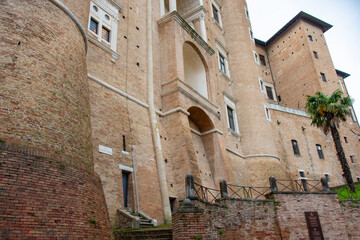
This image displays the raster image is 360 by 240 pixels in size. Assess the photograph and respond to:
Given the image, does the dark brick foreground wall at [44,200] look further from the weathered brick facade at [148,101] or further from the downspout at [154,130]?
the downspout at [154,130]

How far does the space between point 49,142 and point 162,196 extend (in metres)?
7.04

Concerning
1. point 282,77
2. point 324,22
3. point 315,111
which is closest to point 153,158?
point 315,111

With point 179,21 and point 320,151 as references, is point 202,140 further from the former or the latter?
point 320,151

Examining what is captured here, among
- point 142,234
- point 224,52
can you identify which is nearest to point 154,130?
point 142,234

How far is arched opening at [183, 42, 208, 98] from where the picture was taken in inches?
837

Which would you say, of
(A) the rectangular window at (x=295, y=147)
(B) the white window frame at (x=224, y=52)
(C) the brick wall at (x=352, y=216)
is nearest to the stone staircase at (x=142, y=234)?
(C) the brick wall at (x=352, y=216)

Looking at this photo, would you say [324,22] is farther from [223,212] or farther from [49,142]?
[49,142]

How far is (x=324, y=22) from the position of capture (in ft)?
126

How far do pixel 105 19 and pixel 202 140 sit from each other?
9.57m

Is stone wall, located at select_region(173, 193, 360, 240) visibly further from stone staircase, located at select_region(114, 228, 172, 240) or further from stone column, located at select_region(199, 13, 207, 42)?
stone column, located at select_region(199, 13, 207, 42)

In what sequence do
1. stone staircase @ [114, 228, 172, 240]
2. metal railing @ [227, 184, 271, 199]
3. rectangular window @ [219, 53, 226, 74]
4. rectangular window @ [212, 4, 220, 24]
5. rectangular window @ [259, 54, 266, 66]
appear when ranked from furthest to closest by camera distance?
rectangular window @ [259, 54, 266, 66], rectangular window @ [212, 4, 220, 24], rectangular window @ [219, 53, 226, 74], metal railing @ [227, 184, 271, 199], stone staircase @ [114, 228, 172, 240]

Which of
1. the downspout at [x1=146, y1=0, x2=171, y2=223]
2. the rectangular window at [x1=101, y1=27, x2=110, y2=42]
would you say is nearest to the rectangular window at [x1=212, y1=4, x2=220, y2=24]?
the downspout at [x1=146, y1=0, x2=171, y2=223]

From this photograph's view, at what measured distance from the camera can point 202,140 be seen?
20047 mm

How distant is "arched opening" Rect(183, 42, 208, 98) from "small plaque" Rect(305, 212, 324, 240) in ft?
32.7
